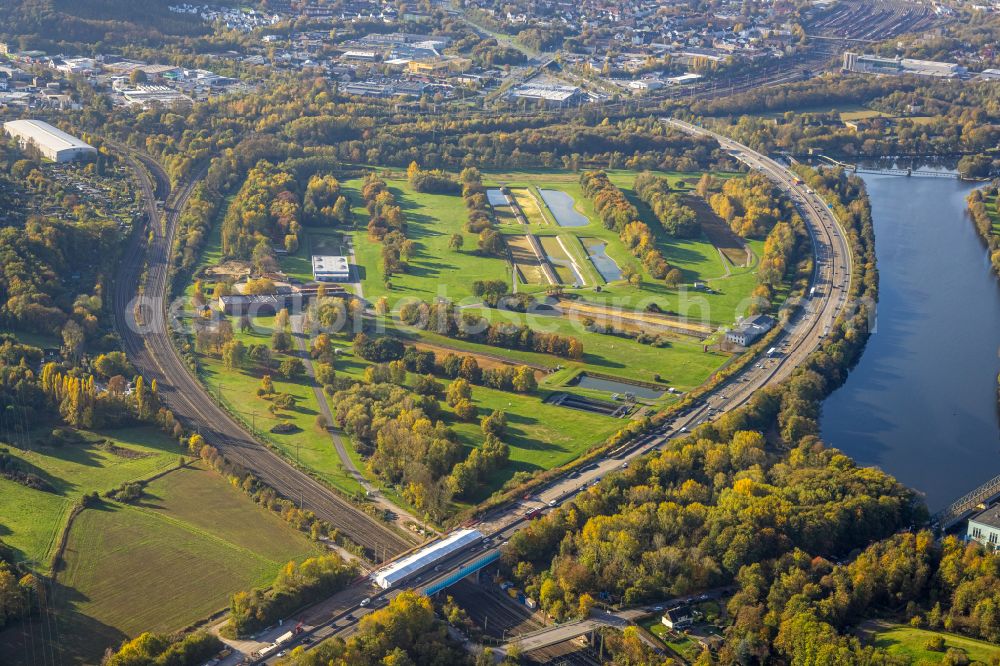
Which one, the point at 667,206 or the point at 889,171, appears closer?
the point at 667,206

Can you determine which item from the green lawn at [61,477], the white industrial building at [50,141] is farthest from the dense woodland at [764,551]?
the white industrial building at [50,141]

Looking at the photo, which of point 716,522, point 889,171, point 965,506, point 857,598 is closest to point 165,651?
point 716,522

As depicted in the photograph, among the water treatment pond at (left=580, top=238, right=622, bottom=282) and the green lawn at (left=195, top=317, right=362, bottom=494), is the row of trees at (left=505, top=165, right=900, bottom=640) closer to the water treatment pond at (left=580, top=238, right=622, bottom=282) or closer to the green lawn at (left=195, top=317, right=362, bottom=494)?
the green lawn at (left=195, top=317, right=362, bottom=494)

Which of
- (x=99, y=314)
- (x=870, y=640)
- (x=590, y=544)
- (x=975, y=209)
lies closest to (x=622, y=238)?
(x=975, y=209)

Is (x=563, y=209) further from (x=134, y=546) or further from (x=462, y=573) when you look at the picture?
(x=134, y=546)

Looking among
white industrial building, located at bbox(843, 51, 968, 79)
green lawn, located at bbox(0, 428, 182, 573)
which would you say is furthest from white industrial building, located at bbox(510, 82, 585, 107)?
green lawn, located at bbox(0, 428, 182, 573)

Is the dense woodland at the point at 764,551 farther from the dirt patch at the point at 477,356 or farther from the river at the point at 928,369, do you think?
the dirt patch at the point at 477,356

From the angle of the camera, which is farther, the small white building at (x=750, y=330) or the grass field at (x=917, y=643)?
the small white building at (x=750, y=330)
